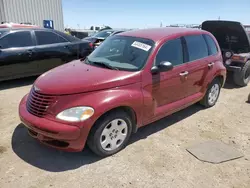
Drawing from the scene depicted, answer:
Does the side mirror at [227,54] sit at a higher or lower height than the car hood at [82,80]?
lower

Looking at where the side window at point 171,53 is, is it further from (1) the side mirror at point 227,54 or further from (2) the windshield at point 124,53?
(1) the side mirror at point 227,54

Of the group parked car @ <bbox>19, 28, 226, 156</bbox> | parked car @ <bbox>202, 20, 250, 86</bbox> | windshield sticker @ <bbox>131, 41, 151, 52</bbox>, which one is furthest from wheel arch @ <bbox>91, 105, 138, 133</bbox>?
parked car @ <bbox>202, 20, 250, 86</bbox>

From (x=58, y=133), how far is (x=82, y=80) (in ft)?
2.49

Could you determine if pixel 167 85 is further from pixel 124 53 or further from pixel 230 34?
pixel 230 34

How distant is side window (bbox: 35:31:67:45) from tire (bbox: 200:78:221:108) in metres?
4.35

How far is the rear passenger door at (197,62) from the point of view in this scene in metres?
4.30

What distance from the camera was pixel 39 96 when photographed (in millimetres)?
3131

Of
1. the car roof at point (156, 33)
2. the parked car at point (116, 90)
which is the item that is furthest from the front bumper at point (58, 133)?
the car roof at point (156, 33)

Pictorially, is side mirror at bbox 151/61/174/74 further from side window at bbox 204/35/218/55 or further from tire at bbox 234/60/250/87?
tire at bbox 234/60/250/87

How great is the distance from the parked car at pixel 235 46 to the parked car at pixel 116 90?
2717 mm

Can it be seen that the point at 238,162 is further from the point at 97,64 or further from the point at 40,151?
the point at 40,151

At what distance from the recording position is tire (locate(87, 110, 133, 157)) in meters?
3.06

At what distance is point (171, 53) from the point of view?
12.9 feet

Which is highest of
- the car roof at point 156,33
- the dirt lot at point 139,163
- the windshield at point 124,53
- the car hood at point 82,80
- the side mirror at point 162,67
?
the car roof at point 156,33
